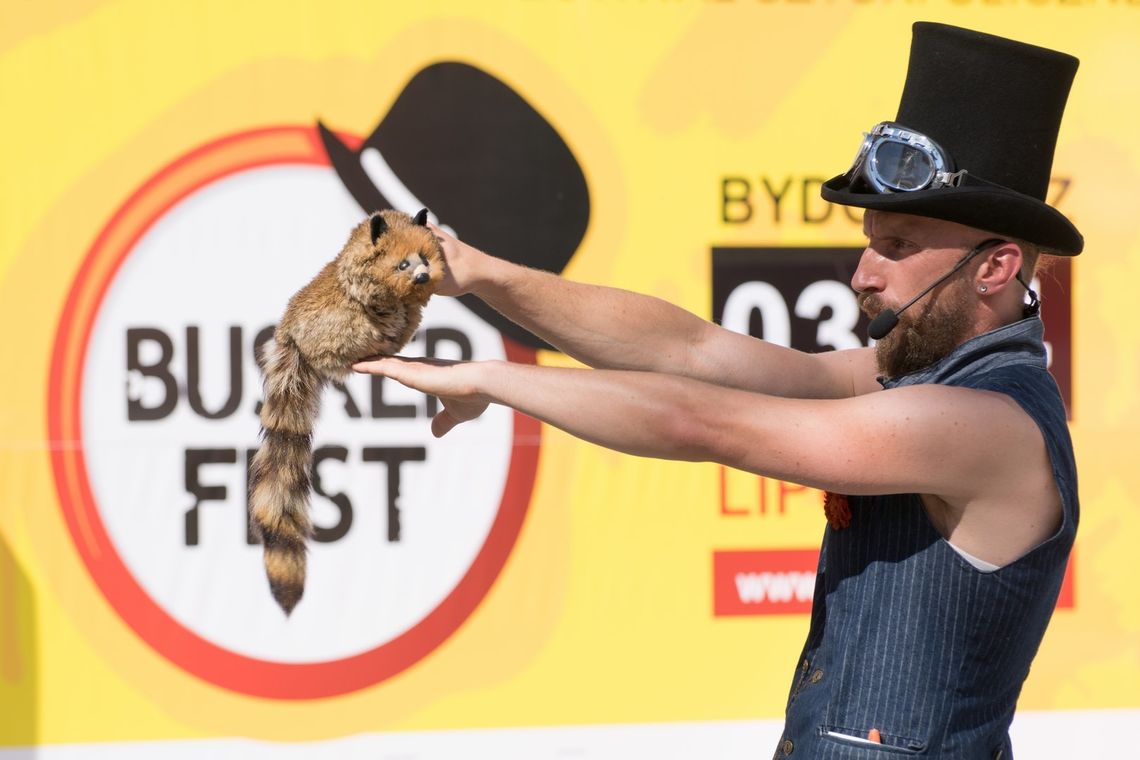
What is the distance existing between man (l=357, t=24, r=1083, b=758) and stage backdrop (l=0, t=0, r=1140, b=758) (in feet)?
4.74

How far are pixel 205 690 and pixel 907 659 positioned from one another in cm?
228

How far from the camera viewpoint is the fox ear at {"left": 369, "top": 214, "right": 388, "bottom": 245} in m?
1.83

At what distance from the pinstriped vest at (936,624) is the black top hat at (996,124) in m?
0.19

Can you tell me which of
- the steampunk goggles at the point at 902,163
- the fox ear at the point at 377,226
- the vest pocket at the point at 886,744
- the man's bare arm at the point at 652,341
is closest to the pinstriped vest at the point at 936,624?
the vest pocket at the point at 886,744

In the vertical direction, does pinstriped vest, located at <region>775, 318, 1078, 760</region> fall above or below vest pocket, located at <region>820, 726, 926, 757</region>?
above

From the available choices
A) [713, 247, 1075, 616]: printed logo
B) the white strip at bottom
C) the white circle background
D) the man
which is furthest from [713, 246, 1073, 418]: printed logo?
the man

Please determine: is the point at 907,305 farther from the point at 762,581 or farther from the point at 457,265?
the point at 762,581

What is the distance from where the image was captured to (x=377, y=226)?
184cm

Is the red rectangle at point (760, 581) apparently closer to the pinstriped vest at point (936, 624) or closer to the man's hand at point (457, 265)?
the pinstriped vest at point (936, 624)

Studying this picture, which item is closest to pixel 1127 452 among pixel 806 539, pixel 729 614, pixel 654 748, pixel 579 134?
pixel 806 539

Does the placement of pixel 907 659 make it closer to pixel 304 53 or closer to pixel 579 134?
pixel 579 134

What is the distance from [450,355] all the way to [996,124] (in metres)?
1.93

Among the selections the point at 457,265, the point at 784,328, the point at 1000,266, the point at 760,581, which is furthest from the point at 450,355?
the point at 1000,266

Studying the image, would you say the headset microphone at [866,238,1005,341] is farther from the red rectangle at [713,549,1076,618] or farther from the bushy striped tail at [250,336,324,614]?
the red rectangle at [713,549,1076,618]
